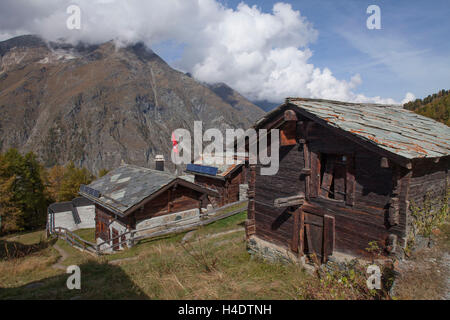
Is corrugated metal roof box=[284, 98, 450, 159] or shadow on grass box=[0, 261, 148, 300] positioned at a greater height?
corrugated metal roof box=[284, 98, 450, 159]

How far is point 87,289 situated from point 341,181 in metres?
8.14

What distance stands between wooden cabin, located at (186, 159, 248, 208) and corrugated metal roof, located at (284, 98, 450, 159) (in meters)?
14.7

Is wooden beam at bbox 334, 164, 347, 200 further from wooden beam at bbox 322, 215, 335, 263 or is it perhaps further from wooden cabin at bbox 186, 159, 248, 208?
wooden cabin at bbox 186, 159, 248, 208

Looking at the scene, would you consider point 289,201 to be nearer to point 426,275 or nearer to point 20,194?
point 426,275

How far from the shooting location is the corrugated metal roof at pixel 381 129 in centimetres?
654

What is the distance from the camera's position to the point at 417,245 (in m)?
7.03

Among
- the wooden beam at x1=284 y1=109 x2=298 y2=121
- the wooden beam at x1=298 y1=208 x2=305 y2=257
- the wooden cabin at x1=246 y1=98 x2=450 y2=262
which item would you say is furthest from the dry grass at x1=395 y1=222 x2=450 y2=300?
the wooden beam at x1=284 y1=109 x2=298 y2=121

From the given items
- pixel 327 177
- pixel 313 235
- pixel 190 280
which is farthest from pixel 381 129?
pixel 190 280

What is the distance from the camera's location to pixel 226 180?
24281 mm

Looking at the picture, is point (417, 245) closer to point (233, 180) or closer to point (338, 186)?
point (338, 186)

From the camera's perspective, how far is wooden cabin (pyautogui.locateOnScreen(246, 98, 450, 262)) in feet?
21.9

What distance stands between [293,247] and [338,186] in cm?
260

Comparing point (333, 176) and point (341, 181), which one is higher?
point (333, 176)
